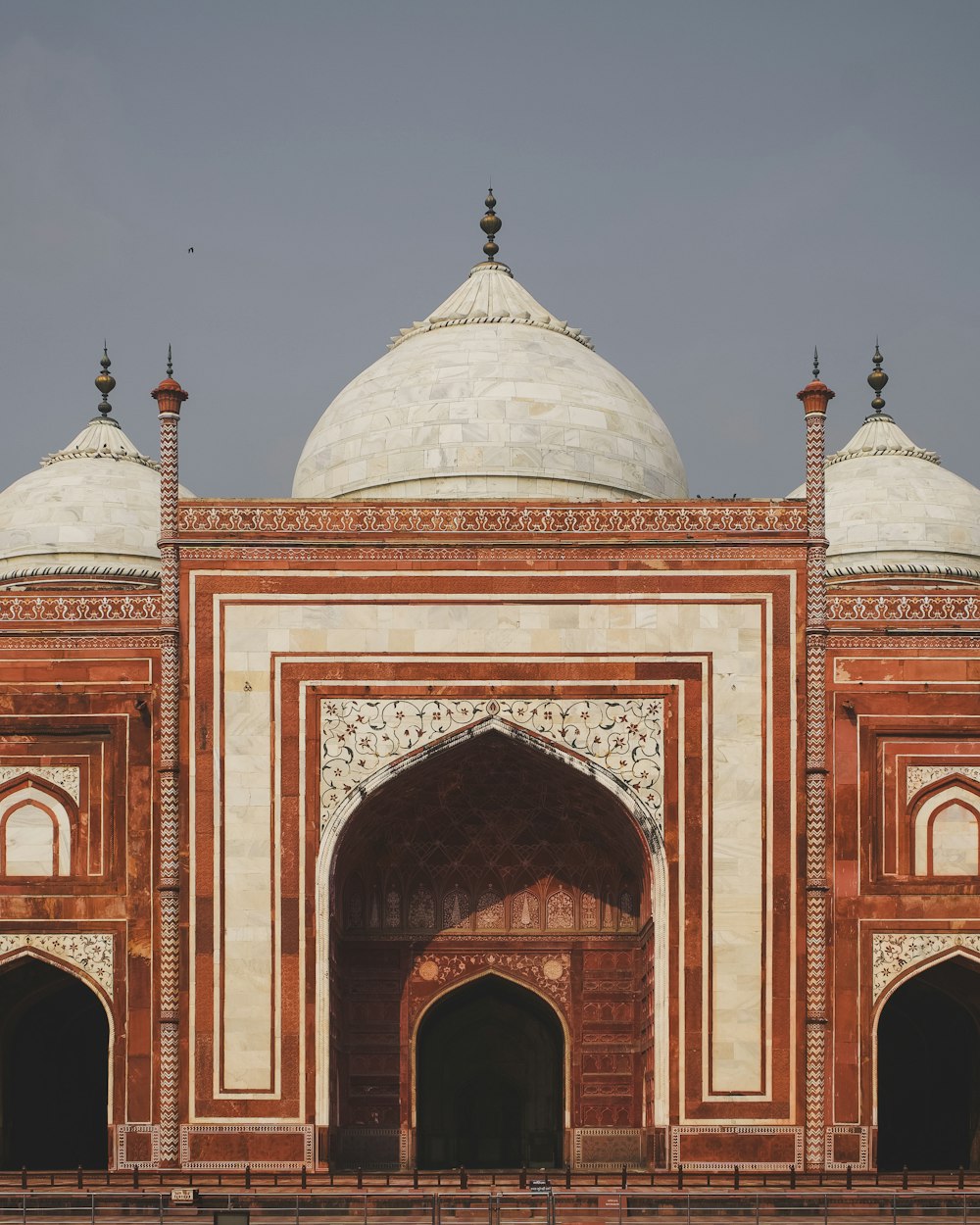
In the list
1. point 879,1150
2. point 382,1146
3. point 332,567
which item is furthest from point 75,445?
point 879,1150

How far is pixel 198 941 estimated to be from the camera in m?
18.0

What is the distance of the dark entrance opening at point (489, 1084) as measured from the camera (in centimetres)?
2030

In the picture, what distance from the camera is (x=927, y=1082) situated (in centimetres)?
2073

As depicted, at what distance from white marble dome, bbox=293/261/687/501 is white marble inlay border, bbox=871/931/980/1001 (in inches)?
189

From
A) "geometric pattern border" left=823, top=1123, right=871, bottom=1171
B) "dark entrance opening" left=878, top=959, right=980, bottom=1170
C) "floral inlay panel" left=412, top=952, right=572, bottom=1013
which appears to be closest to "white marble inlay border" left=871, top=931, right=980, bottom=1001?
"geometric pattern border" left=823, top=1123, right=871, bottom=1171

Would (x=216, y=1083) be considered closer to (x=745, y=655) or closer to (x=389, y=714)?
(x=389, y=714)

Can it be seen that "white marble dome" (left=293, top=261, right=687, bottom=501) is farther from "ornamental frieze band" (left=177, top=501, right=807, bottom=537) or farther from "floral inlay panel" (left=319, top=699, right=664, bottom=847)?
"floral inlay panel" (left=319, top=699, right=664, bottom=847)

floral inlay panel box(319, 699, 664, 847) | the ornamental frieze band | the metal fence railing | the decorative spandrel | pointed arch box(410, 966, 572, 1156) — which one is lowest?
the metal fence railing

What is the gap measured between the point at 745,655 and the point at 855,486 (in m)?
6.31

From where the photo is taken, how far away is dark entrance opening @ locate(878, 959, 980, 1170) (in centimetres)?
2002

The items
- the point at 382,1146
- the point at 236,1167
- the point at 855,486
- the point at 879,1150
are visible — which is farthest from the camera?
the point at 855,486

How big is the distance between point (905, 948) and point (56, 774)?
6745 millimetres

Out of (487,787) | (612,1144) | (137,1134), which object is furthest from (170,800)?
(612,1144)

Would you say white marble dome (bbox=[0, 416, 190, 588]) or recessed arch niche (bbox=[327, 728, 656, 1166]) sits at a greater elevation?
white marble dome (bbox=[0, 416, 190, 588])
